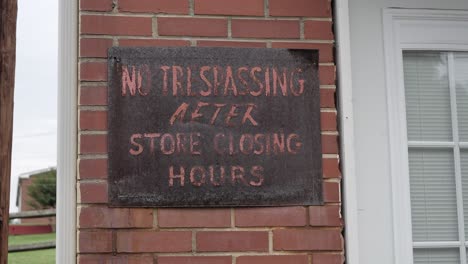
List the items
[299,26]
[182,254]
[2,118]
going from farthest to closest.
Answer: [299,26] → [182,254] → [2,118]

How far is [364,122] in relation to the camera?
262cm

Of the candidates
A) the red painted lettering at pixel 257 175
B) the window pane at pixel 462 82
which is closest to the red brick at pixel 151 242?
Answer: the red painted lettering at pixel 257 175

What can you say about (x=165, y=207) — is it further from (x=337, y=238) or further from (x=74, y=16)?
(x=74, y=16)

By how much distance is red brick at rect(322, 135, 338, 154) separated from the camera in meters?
2.41

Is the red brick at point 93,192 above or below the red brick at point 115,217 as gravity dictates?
above

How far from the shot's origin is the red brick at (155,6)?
7.87 feet

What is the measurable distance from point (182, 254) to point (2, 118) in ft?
2.62

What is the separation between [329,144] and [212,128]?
44 centimetres

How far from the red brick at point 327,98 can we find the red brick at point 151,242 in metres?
0.72

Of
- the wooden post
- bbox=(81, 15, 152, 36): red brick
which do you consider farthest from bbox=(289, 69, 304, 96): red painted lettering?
the wooden post

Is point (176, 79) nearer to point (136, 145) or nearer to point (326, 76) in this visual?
point (136, 145)

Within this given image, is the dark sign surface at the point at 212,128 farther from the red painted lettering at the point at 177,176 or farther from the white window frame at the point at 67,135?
the white window frame at the point at 67,135

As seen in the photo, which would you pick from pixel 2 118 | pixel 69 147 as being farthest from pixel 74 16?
pixel 2 118

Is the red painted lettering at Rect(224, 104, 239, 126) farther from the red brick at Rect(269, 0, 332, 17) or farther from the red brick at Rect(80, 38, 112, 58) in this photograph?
the red brick at Rect(80, 38, 112, 58)
